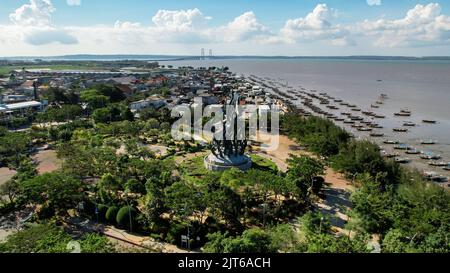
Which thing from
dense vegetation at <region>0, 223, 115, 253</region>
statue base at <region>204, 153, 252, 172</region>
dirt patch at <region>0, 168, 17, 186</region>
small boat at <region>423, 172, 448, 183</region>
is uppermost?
dense vegetation at <region>0, 223, 115, 253</region>

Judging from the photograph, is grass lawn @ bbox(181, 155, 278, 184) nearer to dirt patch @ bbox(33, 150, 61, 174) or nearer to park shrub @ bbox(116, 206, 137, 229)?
park shrub @ bbox(116, 206, 137, 229)

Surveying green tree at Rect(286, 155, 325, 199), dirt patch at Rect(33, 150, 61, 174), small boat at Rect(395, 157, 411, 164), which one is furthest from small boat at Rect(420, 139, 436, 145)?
dirt patch at Rect(33, 150, 61, 174)

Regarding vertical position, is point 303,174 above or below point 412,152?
above

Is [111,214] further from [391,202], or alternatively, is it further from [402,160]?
[402,160]

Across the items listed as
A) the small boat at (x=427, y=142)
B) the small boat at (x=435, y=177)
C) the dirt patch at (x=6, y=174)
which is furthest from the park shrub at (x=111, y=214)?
the small boat at (x=427, y=142)

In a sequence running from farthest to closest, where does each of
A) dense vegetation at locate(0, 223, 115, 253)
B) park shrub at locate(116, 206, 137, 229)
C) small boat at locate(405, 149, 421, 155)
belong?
small boat at locate(405, 149, 421, 155), park shrub at locate(116, 206, 137, 229), dense vegetation at locate(0, 223, 115, 253)

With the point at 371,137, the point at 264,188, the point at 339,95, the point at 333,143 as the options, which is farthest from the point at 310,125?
the point at 339,95

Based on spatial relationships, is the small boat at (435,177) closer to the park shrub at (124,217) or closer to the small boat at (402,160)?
the small boat at (402,160)

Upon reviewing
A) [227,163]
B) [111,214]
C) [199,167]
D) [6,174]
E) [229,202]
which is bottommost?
[6,174]

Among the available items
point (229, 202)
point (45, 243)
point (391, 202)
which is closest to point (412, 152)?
point (391, 202)
